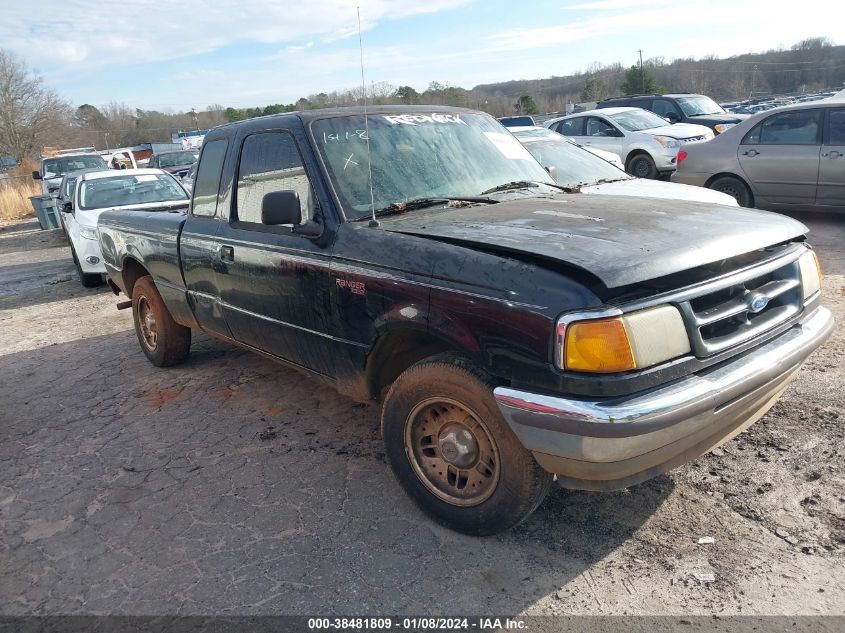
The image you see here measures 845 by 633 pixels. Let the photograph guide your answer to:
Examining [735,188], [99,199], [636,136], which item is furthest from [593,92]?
[99,199]

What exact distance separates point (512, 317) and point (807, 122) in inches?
333

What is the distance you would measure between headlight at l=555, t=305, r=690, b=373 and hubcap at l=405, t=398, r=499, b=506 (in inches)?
22.7

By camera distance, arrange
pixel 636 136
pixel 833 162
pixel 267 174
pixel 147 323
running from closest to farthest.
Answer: pixel 267 174
pixel 147 323
pixel 833 162
pixel 636 136

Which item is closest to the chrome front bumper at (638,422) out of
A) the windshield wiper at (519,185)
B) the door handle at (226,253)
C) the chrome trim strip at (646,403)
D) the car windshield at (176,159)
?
the chrome trim strip at (646,403)

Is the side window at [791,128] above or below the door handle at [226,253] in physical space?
above

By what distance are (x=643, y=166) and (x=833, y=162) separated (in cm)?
480

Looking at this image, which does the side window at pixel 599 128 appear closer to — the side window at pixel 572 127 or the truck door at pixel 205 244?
the side window at pixel 572 127

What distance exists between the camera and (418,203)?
142 inches

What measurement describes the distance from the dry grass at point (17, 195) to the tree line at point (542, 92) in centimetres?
1052

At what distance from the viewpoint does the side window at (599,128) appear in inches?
535

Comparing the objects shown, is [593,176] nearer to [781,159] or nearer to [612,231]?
[781,159]

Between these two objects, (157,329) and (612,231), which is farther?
(157,329)

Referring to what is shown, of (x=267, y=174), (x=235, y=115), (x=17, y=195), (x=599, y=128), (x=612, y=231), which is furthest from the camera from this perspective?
(x=235, y=115)

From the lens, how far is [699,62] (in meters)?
88.8
